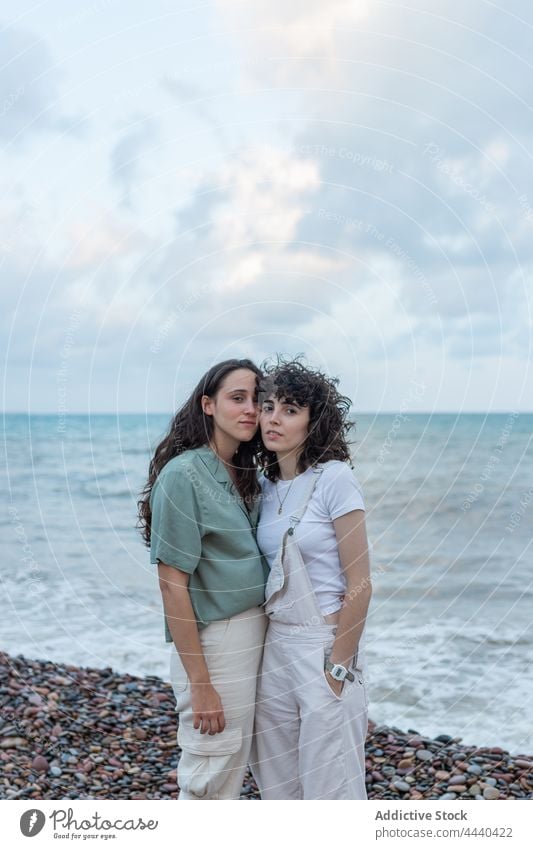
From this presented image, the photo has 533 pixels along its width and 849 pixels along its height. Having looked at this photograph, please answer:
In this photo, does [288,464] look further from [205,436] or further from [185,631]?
[185,631]

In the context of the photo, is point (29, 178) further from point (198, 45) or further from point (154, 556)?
point (154, 556)

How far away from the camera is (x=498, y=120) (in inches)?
163

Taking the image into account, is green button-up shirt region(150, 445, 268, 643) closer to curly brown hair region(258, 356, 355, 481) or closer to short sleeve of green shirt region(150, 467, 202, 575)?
short sleeve of green shirt region(150, 467, 202, 575)

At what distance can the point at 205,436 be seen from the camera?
2943 millimetres

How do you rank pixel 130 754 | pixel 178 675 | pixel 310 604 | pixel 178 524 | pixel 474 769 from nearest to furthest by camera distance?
pixel 178 524 < pixel 310 604 < pixel 178 675 < pixel 474 769 < pixel 130 754

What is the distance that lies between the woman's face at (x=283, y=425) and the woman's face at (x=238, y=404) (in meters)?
0.04

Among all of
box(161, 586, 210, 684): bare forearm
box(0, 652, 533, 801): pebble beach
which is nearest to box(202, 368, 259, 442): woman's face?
box(161, 586, 210, 684): bare forearm

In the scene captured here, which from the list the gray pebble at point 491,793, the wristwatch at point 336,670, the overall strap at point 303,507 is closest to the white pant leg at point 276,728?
the wristwatch at point 336,670

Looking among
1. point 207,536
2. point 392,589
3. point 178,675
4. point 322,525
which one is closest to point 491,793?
point 178,675

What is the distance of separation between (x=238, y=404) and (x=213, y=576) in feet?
1.88

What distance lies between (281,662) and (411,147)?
104 inches

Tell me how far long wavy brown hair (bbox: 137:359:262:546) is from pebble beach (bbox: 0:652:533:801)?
1740 millimetres

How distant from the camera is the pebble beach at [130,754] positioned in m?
3.94

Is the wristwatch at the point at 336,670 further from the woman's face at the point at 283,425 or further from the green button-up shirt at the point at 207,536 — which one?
the woman's face at the point at 283,425
